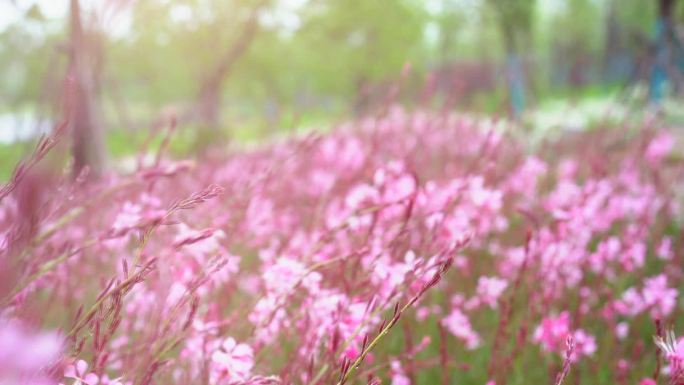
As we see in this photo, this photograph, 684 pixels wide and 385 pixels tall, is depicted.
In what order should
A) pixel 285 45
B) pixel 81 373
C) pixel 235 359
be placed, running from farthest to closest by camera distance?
pixel 285 45
pixel 235 359
pixel 81 373

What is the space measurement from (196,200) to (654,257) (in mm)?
3424

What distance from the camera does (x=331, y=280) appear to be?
5.42 feet

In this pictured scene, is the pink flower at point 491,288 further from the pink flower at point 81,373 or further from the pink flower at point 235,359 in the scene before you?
the pink flower at point 81,373

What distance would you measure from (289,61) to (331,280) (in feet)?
80.1

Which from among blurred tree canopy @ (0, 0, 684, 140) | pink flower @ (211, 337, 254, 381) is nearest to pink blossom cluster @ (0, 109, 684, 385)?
pink flower @ (211, 337, 254, 381)

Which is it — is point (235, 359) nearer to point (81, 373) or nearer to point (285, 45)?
point (81, 373)

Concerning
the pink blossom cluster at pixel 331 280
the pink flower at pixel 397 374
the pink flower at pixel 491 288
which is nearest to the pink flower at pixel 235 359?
the pink blossom cluster at pixel 331 280

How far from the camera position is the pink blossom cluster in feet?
3.06

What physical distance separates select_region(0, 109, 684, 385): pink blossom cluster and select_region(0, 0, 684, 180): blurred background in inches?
11.8

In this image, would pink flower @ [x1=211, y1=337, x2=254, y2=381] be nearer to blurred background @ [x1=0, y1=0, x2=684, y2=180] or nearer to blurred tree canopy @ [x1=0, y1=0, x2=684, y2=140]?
blurred background @ [x1=0, y1=0, x2=684, y2=180]

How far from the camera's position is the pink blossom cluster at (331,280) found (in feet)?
3.06

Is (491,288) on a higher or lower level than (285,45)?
higher

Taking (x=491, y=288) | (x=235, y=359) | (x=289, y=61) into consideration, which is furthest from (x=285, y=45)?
(x=235, y=359)

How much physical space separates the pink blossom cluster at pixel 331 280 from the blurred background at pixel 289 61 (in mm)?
301
